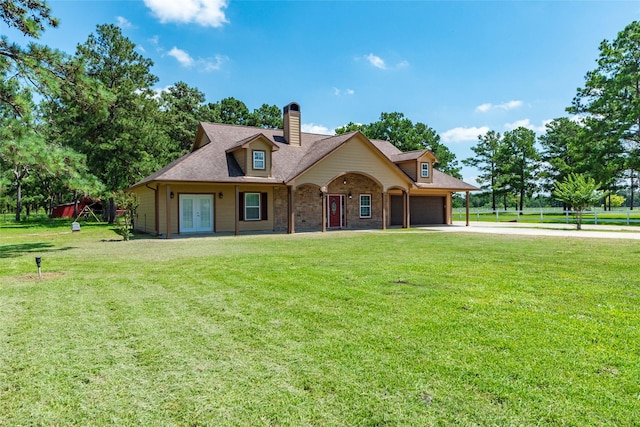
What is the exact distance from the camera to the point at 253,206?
1955 cm

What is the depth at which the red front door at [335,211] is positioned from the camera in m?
21.8

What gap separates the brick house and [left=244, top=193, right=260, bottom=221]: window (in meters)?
0.05

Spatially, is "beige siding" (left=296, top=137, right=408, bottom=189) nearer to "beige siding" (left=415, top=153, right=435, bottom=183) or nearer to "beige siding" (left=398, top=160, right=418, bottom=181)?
"beige siding" (left=398, top=160, right=418, bottom=181)

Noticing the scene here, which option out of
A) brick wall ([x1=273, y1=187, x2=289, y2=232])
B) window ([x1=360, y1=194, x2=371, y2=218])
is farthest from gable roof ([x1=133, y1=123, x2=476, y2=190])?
window ([x1=360, y1=194, x2=371, y2=218])

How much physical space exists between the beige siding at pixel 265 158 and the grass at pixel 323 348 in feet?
36.7

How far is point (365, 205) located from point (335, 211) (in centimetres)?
212

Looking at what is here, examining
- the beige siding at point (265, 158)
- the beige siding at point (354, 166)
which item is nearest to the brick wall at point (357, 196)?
the beige siding at point (354, 166)

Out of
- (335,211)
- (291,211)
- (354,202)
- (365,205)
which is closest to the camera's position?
(291,211)

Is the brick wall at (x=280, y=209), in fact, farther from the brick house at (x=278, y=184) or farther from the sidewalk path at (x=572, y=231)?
the sidewalk path at (x=572, y=231)

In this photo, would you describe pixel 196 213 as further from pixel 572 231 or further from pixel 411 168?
pixel 572 231

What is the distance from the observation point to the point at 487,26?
15875 millimetres

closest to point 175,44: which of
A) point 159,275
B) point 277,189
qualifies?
point 277,189

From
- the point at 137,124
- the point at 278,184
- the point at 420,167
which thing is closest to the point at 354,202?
the point at 420,167

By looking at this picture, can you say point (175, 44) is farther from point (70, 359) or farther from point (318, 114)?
point (70, 359)
